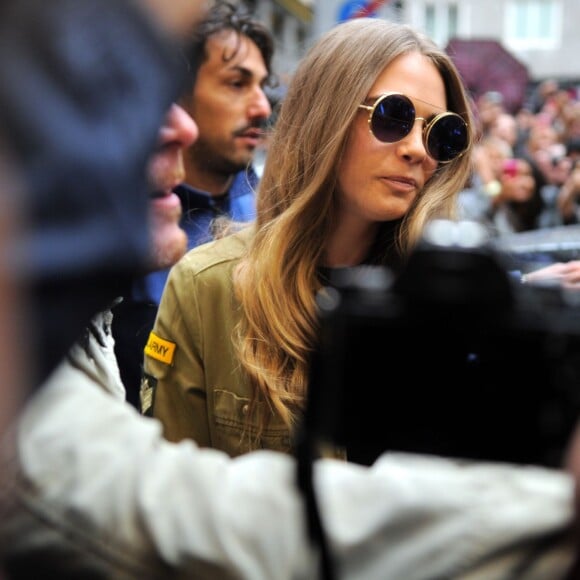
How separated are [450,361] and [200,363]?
4.15 ft

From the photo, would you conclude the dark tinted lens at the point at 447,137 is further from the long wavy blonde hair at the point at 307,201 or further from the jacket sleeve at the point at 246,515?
the jacket sleeve at the point at 246,515

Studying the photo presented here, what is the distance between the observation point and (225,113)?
3.38 meters

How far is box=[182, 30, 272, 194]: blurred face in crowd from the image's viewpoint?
3324 millimetres

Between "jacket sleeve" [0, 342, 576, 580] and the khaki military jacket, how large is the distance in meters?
1.08

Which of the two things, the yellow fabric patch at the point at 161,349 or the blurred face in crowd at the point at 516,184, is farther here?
the blurred face in crowd at the point at 516,184

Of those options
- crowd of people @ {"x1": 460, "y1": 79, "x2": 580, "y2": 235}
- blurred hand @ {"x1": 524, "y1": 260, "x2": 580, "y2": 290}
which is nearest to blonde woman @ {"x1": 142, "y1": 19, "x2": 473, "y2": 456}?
blurred hand @ {"x1": 524, "y1": 260, "x2": 580, "y2": 290}

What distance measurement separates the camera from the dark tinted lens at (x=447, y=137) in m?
2.14

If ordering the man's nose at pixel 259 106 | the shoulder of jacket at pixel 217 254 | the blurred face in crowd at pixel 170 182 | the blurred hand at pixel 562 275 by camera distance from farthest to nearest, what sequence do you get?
1. the man's nose at pixel 259 106
2. the shoulder of jacket at pixel 217 254
3. the blurred hand at pixel 562 275
4. the blurred face in crowd at pixel 170 182

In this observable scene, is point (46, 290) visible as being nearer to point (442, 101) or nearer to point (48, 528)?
point (48, 528)

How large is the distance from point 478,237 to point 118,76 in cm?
40

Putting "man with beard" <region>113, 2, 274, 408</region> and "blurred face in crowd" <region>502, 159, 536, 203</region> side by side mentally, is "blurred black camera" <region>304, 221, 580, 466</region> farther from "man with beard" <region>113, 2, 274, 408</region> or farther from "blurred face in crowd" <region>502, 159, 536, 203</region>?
"blurred face in crowd" <region>502, 159, 536, 203</region>

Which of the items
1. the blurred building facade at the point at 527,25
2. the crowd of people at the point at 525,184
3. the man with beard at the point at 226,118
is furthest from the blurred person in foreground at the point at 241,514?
the blurred building facade at the point at 527,25

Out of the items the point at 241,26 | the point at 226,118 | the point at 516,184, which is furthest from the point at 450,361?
the point at 516,184

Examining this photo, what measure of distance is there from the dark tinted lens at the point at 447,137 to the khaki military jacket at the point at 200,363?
0.54 metres
